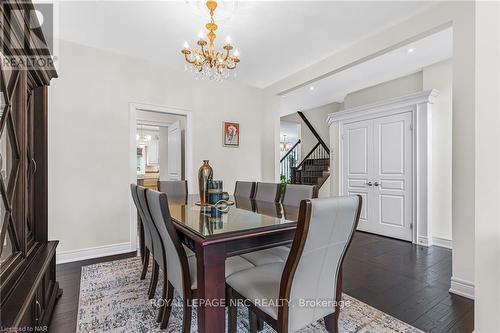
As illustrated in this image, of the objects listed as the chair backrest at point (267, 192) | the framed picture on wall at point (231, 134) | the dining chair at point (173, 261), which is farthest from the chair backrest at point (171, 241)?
the framed picture on wall at point (231, 134)

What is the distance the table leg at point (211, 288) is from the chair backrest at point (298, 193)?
116 centimetres

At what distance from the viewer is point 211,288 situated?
1.25 meters

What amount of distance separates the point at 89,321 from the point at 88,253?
5.37 ft

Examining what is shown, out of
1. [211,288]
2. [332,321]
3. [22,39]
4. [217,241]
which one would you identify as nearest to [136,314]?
[211,288]

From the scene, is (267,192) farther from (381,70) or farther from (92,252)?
(381,70)

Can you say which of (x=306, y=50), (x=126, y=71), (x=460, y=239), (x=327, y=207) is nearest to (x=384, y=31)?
(x=306, y=50)

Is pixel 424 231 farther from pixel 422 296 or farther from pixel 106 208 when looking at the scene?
pixel 106 208

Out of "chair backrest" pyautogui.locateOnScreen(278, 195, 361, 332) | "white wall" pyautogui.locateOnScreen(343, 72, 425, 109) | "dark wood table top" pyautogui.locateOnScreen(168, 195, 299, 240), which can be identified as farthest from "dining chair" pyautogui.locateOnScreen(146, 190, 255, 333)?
"white wall" pyautogui.locateOnScreen(343, 72, 425, 109)

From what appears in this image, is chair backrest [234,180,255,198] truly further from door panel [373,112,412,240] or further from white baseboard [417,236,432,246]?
white baseboard [417,236,432,246]

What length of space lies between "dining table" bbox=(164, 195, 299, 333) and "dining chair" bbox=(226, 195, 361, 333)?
0.18 meters

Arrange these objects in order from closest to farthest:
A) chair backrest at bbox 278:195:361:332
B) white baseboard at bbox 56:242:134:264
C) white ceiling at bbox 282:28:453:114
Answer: chair backrest at bbox 278:195:361:332
white baseboard at bbox 56:242:134:264
white ceiling at bbox 282:28:453:114

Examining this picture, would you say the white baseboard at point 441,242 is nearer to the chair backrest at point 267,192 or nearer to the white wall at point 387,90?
the white wall at point 387,90

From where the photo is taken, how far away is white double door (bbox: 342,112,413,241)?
3881 millimetres

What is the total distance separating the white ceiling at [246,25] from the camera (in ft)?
8.02
